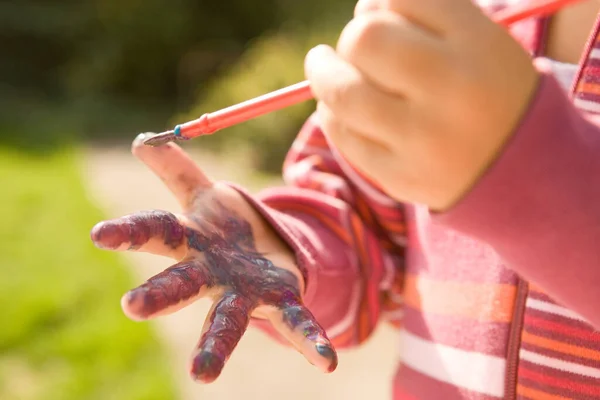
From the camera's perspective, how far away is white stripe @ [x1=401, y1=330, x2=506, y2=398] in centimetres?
44

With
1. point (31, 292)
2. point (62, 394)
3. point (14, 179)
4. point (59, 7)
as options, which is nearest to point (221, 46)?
point (59, 7)

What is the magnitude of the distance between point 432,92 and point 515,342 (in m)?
0.23

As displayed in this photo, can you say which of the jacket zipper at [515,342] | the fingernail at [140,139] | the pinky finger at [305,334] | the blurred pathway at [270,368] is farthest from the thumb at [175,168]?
the blurred pathway at [270,368]

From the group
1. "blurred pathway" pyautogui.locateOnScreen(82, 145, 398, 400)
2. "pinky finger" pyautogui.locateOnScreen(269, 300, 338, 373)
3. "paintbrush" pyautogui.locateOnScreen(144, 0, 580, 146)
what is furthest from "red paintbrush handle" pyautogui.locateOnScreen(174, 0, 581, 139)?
"blurred pathway" pyautogui.locateOnScreen(82, 145, 398, 400)

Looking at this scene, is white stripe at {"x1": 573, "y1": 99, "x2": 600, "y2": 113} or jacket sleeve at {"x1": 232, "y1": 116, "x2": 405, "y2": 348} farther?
jacket sleeve at {"x1": 232, "y1": 116, "x2": 405, "y2": 348}

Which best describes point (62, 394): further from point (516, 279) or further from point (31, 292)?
point (516, 279)

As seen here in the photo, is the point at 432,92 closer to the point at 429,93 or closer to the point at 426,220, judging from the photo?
the point at 429,93

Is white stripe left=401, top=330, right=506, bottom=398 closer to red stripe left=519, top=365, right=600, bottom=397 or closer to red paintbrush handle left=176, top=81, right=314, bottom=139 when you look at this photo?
red stripe left=519, top=365, right=600, bottom=397

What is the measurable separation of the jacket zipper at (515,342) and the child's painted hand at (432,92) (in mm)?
168

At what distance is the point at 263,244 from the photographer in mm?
462

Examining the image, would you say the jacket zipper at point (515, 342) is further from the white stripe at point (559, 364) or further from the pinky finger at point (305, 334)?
the pinky finger at point (305, 334)

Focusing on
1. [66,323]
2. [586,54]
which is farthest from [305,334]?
[66,323]

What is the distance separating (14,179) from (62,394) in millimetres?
1214

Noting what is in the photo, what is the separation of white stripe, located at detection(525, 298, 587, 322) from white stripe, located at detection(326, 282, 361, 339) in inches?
6.6
